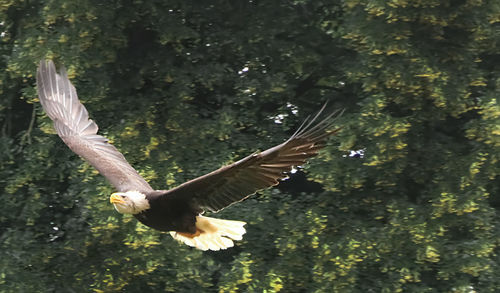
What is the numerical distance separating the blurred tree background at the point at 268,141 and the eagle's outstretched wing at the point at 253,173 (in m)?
2.07

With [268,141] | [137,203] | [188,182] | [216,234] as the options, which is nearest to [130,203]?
[137,203]

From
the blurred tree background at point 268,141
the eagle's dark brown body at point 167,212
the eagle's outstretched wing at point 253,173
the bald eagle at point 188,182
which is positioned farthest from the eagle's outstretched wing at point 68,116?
the eagle's outstretched wing at point 253,173

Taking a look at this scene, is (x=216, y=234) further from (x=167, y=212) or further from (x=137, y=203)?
(x=137, y=203)

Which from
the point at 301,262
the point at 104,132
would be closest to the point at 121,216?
the point at 104,132

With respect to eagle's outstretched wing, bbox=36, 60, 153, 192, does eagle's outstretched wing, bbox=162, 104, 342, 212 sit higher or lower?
higher

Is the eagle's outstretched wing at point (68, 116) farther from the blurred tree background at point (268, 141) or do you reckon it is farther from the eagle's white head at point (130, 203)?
the eagle's white head at point (130, 203)

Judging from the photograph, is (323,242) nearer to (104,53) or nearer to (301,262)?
(301,262)

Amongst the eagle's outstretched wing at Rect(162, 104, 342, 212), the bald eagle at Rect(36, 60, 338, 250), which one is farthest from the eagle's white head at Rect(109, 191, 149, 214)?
the eagle's outstretched wing at Rect(162, 104, 342, 212)

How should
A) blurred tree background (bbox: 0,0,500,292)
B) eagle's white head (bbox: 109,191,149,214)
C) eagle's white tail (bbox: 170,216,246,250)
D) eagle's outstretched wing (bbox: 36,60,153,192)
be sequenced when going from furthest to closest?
blurred tree background (bbox: 0,0,500,292), eagle's outstretched wing (bbox: 36,60,153,192), eagle's white tail (bbox: 170,216,246,250), eagle's white head (bbox: 109,191,149,214)

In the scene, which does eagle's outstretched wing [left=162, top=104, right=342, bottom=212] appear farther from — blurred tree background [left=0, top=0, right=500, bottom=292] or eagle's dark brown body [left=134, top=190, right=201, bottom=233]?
blurred tree background [left=0, top=0, right=500, bottom=292]

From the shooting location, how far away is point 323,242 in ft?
28.9

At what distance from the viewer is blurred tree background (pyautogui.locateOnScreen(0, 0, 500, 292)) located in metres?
8.65

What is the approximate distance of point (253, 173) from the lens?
6.00 metres

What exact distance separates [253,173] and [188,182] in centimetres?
40
